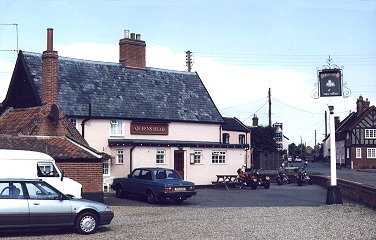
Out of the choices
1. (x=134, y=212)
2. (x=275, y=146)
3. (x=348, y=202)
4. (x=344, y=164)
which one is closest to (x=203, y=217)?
(x=134, y=212)

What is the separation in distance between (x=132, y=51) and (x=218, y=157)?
30.5 feet

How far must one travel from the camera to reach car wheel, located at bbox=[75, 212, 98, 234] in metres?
13.7

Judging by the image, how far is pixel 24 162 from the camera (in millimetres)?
17344

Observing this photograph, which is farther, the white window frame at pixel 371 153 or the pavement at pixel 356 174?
the white window frame at pixel 371 153

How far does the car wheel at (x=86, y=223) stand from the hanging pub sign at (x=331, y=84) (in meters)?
11.6

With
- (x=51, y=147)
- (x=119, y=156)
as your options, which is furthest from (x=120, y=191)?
(x=51, y=147)

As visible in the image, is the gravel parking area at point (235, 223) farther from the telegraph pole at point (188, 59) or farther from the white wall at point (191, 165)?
the telegraph pole at point (188, 59)

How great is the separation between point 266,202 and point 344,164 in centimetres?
5556

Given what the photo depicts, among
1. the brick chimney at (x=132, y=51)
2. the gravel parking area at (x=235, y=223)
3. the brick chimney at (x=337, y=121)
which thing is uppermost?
the brick chimney at (x=132, y=51)

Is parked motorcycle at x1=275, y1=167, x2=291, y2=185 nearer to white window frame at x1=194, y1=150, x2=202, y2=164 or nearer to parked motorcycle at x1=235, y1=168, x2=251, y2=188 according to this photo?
parked motorcycle at x1=235, y1=168, x2=251, y2=188

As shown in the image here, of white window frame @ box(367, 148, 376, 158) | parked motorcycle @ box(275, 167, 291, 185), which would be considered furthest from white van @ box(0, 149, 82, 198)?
white window frame @ box(367, 148, 376, 158)

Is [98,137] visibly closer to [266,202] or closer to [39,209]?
[266,202]

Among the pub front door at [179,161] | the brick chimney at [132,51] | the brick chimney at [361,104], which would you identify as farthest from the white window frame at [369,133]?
the pub front door at [179,161]

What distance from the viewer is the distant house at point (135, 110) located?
1206 inches
